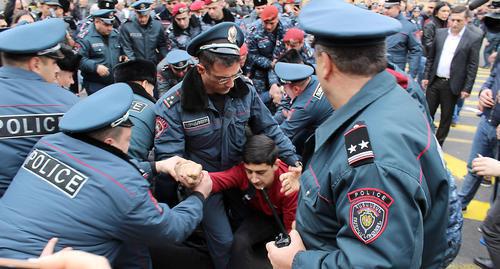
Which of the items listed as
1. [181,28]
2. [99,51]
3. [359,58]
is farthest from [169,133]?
[181,28]

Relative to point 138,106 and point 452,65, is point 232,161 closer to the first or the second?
point 138,106

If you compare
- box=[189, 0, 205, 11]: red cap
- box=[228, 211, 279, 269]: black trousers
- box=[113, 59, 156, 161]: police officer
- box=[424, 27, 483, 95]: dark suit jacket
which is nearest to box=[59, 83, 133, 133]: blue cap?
box=[113, 59, 156, 161]: police officer

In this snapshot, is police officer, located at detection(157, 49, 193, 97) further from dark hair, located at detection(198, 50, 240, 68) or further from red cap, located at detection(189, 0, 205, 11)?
red cap, located at detection(189, 0, 205, 11)

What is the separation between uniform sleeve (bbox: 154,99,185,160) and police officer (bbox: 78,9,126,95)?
3.37m

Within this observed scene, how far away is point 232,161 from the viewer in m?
3.11

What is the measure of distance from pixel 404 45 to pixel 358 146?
560 cm

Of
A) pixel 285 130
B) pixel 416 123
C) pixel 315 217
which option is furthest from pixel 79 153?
pixel 285 130

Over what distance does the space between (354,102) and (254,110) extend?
1.77 m

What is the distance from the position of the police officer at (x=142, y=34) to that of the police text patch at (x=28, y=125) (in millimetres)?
3954

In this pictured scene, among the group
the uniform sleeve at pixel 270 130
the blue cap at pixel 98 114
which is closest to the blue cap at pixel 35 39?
the blue cap at pixel 98 114

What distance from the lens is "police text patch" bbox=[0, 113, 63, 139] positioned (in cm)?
233

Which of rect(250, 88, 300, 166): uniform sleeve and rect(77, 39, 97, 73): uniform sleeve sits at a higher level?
rect(250, 88, 300, 166): uniform sleeve

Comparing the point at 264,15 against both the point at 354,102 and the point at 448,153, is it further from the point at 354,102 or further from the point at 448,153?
the point at 354,102

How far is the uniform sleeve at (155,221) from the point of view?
1979mm
